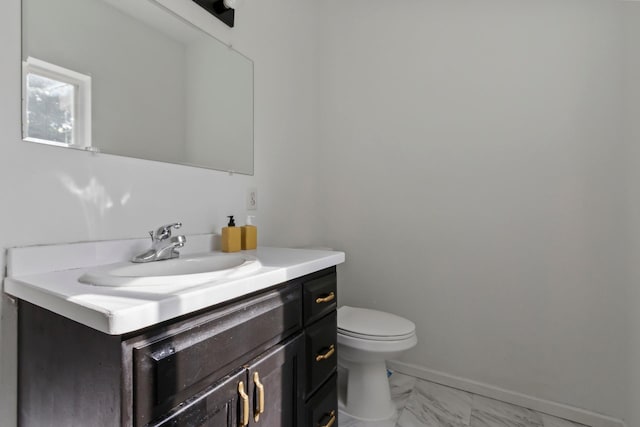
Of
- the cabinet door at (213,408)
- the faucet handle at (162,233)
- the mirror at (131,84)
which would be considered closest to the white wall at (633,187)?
the cabinet door at (213,408)

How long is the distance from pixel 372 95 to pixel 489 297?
140 centimetres

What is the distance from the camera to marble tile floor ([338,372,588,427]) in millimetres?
1475

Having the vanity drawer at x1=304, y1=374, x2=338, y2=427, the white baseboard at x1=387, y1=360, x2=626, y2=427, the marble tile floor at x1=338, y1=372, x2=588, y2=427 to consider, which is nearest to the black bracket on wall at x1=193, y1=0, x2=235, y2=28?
the vanity drawer at x1=304, y1=374, x2=338, y2=427

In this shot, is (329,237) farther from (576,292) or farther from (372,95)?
(576,292)

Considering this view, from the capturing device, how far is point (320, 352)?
42.8 inches

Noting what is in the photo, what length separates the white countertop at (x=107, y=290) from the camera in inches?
20.4

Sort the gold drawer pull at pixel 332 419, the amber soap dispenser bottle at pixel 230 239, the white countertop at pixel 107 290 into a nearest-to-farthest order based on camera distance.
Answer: the white countertop at pixel 107 290 < the gold drawer pull at pixel 332 419 < the amber soap dispenser bottle at pixel 230 239

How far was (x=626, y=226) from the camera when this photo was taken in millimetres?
1376

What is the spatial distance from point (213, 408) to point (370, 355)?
93cm

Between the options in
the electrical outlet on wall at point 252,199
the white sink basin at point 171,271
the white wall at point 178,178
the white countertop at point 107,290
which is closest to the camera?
the white countertop at point 107,290

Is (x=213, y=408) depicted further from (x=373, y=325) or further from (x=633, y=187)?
(x=633, y=187)

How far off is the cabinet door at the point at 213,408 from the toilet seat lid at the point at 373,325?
81 cm

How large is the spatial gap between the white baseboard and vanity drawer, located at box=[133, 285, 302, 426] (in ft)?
4.44

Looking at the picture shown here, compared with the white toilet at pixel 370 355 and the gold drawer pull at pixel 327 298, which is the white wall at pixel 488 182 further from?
the gold drawer pull at pixel 327 298
